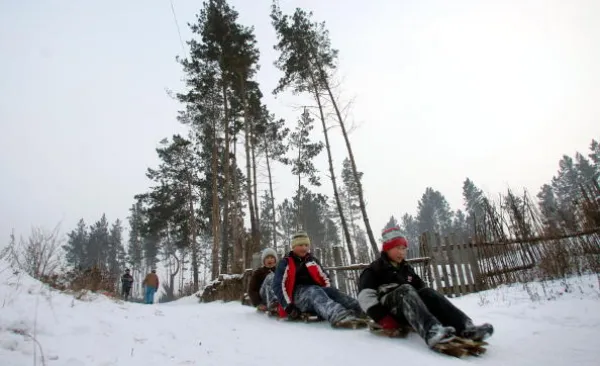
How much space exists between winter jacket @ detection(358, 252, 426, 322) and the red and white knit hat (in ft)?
0.35

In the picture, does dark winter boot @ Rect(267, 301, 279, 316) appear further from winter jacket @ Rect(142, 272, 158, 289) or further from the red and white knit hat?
winter jacket @ Rect(142, 272, 158, 289)

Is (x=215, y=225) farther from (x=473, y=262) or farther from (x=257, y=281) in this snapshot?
(x=473, y=262)

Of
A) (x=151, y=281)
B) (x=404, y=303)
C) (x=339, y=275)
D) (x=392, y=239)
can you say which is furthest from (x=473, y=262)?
(x=151, y=281)

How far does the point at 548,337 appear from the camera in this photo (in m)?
3.08

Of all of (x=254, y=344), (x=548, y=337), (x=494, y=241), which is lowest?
(x=548, y=337)

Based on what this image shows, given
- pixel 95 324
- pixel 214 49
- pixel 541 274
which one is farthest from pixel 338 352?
pixel 214 49

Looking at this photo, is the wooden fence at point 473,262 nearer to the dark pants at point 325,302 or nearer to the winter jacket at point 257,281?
the winter jacket at point 257,281

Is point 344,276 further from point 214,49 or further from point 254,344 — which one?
point 214,49

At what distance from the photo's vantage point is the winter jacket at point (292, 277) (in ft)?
14.5

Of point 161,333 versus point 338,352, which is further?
point 161,333

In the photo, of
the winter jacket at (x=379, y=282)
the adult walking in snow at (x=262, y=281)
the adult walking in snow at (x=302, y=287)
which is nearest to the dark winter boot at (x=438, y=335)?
the winter jacket at (x=379, y=282)

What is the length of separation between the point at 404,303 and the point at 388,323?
12.7 inches

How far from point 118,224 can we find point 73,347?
5970cm

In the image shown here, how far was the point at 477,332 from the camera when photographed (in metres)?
2.80
